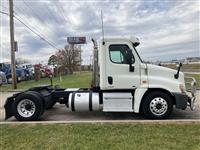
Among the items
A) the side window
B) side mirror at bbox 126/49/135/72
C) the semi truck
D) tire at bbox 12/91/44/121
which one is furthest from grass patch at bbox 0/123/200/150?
the side window

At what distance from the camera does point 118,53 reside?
795 cm

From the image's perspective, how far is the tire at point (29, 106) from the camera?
7918mm

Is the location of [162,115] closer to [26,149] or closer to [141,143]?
[141,143]

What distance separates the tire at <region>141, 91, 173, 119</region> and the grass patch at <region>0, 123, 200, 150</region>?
1098 millimetres

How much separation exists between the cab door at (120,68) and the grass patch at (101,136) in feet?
4.95

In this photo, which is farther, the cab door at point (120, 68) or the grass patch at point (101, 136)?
the cab door at point (120, 68)

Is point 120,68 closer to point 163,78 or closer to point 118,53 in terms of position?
point 118,53

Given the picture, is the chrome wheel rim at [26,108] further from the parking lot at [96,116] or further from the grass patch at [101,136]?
the grass patch at [101,136]

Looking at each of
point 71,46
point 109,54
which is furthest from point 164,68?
point 71,46

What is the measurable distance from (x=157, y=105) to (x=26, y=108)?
153 inches

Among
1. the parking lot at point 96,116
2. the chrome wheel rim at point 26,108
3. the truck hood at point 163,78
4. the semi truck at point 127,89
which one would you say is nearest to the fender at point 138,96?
the semi truck at point 127,89

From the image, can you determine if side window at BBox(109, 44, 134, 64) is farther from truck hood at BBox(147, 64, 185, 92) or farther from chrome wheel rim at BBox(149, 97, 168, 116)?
chrome wheel rim at BBox(149, 97, 168, 116)

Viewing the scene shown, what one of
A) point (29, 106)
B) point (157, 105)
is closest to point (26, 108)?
point (29, 106)

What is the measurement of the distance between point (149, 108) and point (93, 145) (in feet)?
9.78
